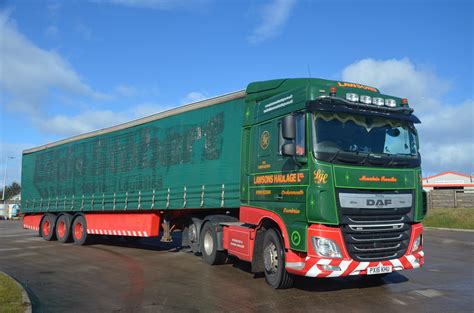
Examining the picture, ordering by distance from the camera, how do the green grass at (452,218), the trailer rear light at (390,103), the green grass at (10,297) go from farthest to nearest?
the green grass at (452,218) < the trailer rear light at (390,103) < the green grass at (10,297)

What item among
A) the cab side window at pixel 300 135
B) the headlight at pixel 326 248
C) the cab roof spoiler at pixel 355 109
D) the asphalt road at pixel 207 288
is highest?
the cab roof spoiler at pixel 355 109

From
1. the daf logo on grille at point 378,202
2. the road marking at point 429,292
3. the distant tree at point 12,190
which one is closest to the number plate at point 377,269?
the road marking at point 429,292

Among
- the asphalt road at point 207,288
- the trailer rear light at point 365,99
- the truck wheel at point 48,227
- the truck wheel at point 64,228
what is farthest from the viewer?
the truck wheel at point 48,227

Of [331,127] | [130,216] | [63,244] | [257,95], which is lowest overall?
[63,244]

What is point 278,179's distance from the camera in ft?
27.1

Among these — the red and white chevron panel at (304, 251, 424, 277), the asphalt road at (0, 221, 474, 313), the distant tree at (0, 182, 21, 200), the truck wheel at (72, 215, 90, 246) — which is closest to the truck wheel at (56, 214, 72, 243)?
the truck wheel at (72, 215, 90, 246)

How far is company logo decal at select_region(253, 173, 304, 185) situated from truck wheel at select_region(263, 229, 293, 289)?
3.03ft

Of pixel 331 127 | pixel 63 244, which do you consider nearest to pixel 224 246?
pixel 331 127

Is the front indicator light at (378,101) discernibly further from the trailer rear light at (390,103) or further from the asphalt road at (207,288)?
the asphalt road at (207,288)

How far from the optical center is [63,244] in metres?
17.4

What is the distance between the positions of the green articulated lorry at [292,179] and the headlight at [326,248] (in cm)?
2

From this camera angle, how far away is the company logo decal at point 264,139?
880cm

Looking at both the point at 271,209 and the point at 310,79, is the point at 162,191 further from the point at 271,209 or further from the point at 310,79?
the point at 310,79

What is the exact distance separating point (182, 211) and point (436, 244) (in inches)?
384
